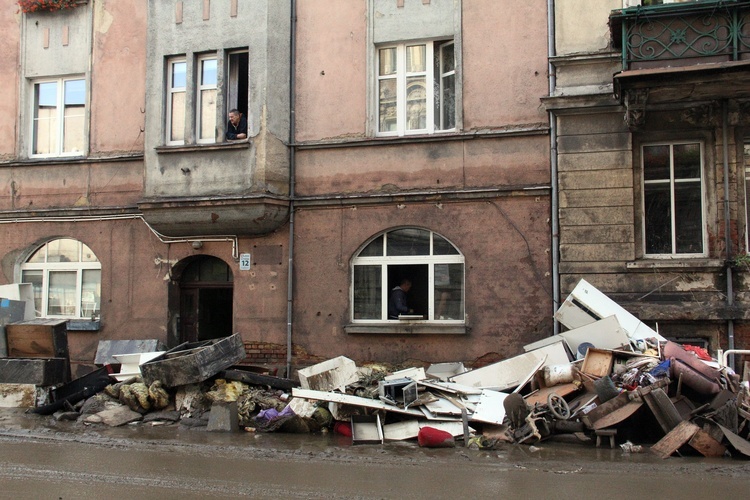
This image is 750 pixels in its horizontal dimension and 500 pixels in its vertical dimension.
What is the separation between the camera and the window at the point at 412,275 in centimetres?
1212

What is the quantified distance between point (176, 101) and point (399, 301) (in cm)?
543

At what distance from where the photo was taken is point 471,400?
9.62m

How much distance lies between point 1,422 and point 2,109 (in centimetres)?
690

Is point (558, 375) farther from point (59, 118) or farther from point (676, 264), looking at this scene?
point (59, 118)

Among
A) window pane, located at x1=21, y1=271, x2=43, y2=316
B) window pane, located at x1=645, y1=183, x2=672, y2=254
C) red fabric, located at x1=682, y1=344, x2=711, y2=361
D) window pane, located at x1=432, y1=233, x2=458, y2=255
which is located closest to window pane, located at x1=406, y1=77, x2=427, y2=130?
window pane, located at x1=432, y1=233, x2=458, y2=255

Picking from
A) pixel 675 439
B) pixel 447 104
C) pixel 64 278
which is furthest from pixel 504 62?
pixel 64 278

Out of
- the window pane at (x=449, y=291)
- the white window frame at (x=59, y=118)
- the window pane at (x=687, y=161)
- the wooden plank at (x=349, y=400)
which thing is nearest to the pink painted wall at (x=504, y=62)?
the window pane at (x=687, y=161)

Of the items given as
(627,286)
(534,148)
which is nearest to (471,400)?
(627,286)

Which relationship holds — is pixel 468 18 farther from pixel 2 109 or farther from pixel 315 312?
pixel 2 109

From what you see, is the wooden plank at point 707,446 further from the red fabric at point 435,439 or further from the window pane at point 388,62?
the window pane at point 388,62

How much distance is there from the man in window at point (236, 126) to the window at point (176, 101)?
965mm

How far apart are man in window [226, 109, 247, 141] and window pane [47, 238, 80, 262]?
154 inches

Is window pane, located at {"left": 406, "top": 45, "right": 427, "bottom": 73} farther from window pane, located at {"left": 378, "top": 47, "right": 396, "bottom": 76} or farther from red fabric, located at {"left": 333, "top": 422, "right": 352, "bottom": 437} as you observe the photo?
red fabric, located at {"left": 333, "top": 422, "right": 352, "bottom": 437}

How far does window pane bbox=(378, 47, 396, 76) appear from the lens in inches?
504
